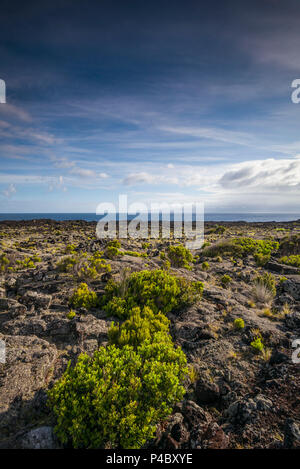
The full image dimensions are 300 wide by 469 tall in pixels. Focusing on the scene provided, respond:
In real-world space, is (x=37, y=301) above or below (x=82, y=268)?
below

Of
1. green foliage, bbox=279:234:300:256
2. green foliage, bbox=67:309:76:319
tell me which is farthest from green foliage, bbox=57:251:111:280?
green foliage, bbox=279:234:300:256

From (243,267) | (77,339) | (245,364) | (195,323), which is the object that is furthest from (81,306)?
(243,267)

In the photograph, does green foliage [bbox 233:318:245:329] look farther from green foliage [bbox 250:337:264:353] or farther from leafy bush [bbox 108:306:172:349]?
leafy bush [bbox 108:306:172:349]

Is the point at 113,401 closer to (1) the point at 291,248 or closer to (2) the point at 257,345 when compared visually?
(2) the point at 257,345

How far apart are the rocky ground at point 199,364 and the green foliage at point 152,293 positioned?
1.42 ft

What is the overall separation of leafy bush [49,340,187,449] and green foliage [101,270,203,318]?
11.5 ft

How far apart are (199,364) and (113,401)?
2.67 m

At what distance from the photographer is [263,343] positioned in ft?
20.4

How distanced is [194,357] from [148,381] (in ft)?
7.69

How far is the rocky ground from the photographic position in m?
3.60

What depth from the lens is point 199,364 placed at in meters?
5.38

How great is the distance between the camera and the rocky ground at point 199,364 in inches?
142

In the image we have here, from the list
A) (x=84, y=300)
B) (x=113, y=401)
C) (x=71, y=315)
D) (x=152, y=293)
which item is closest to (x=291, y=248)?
(x=152, y=293)
